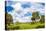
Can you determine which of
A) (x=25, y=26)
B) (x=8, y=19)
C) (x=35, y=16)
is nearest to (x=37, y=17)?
(x=35, y=16)

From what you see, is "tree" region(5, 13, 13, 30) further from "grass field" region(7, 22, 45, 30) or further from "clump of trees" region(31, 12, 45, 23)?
"clump of trees" region(31, 12, 45, 23)

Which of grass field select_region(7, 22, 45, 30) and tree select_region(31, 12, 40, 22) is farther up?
tree select_region(31, 12, 40, 22)

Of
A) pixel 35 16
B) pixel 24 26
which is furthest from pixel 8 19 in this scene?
A: pixel 35 16

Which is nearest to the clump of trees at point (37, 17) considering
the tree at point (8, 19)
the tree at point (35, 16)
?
the tree at point (35, 16)

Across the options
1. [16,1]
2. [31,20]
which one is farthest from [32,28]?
[16,1]

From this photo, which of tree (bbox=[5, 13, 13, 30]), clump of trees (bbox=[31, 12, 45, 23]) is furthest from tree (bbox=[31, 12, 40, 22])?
tree (bbox=[5, 13, 13, 30])

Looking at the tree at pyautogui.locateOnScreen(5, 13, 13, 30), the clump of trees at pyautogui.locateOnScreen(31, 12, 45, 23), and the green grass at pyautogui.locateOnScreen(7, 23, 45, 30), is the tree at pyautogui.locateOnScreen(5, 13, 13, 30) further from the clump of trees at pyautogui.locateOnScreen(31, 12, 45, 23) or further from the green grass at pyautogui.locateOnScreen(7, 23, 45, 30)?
the clump of trees at pyautogui.locateOnScreen(31, 12, 45, 23)

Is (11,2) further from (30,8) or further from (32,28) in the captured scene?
(32,28)

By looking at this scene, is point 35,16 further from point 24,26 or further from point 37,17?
point 24,26

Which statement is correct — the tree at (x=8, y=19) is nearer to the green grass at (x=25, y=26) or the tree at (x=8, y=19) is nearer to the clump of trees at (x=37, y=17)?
the green grass at (x=25, y=26)

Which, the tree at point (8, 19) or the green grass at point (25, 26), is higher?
the tree at point (8, 19)

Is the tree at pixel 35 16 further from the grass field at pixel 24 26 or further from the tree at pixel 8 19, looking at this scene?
the tree at pixel 8 19

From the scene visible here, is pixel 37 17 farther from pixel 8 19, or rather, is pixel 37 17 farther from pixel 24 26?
pixel 8 19
